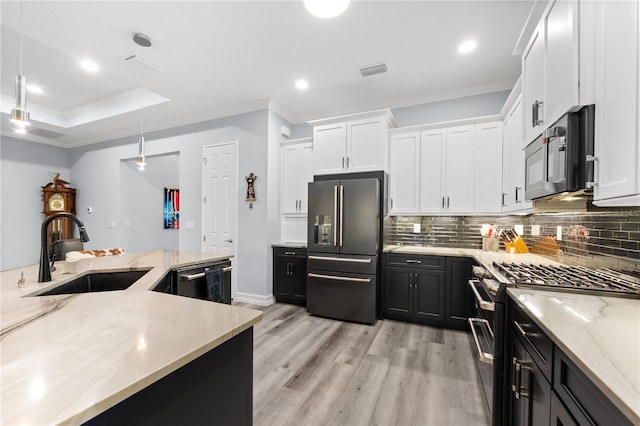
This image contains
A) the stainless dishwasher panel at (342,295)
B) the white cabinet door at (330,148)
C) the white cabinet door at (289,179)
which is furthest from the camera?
the white cabinet door at (289,179)

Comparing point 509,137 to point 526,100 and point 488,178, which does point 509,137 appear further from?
point 526,100

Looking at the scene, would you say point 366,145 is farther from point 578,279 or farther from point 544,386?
point 544,386

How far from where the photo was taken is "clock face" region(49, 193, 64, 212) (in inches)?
212

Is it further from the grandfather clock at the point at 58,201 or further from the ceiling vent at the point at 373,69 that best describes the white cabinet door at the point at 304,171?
the grandfather clock at the point at 58,201

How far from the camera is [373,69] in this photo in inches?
120

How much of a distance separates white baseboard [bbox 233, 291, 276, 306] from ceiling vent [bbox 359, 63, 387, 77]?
3.15m

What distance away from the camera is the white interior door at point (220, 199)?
164 inches

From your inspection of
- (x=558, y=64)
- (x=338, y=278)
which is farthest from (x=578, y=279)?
(x=338, y=278)

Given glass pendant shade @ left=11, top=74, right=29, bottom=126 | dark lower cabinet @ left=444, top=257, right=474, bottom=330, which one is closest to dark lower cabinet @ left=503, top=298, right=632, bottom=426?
dark lower cabinet @ left=444, top=257, right=474, bottom=330

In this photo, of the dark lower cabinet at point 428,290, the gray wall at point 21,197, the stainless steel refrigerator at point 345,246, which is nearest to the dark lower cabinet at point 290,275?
the stainless steel refrigerator at point 345,246

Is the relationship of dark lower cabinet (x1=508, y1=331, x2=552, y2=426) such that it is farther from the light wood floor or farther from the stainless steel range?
the light wood floor

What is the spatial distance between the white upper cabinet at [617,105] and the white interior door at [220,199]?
152 inches

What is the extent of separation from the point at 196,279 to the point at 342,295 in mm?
1731

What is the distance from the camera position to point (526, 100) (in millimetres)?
1976
